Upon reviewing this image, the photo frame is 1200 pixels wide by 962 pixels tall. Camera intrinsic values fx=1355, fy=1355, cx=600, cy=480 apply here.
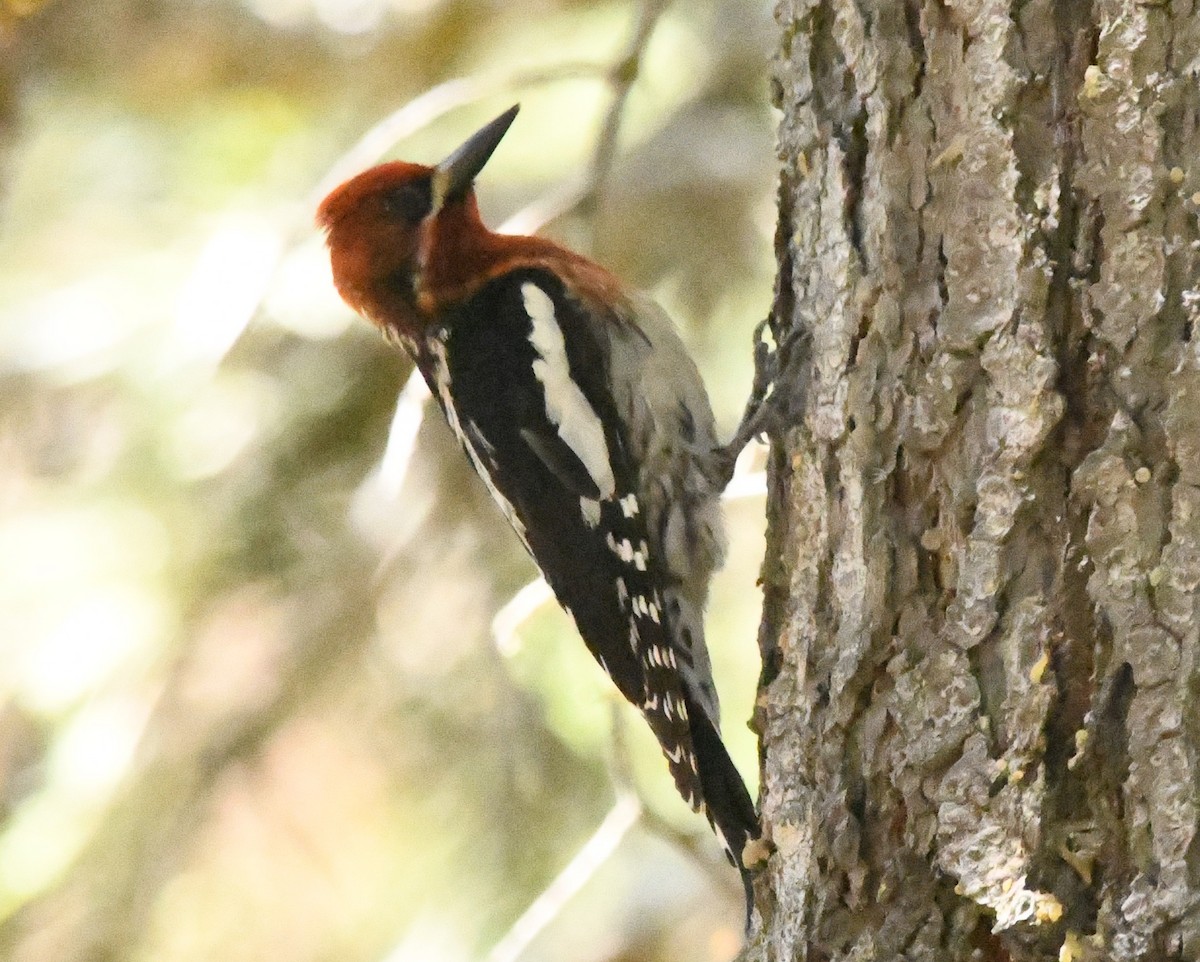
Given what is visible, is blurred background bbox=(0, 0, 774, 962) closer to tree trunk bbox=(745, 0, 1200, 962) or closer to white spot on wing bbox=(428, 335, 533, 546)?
white spot on wing bbox=(428, 335, 533, 546)

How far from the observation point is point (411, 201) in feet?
8.45

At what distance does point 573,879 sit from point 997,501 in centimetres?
135

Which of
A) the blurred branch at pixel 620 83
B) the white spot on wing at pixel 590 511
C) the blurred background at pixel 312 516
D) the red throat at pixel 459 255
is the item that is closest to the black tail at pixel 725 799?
the blurred background at pixel 312 516

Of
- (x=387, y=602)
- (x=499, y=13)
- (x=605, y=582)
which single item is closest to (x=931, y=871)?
(x=605, y=582)

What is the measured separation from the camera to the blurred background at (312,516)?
8.26 ft

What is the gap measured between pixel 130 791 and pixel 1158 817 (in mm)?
1885

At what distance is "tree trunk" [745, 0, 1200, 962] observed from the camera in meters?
1.25

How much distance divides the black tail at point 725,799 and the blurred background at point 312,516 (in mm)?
261

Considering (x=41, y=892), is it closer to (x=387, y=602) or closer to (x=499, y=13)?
(x=387, y=602)

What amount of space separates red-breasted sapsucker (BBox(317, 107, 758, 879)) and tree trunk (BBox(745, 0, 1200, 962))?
770 mm

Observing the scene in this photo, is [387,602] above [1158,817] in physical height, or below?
above

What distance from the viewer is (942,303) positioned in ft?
4.64

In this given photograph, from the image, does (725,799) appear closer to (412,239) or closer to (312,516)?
(312,516)

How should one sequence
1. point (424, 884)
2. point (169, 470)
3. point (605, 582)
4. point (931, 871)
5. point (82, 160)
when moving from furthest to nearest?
point (82, 160), point (424, 884), point (169, 470), point (605, 582), point (931, 871)
